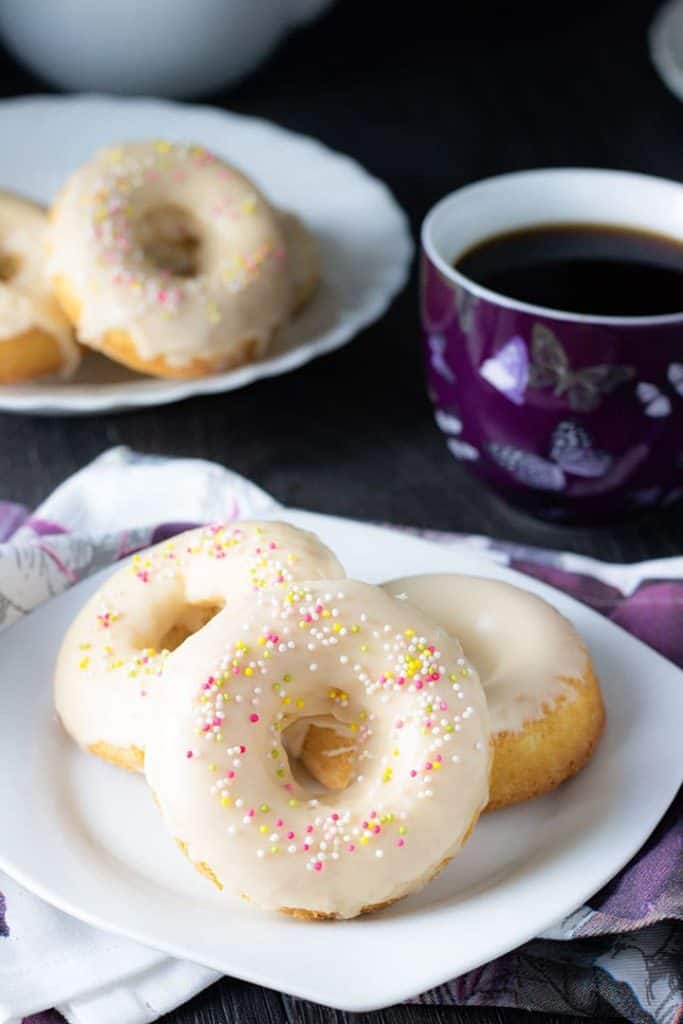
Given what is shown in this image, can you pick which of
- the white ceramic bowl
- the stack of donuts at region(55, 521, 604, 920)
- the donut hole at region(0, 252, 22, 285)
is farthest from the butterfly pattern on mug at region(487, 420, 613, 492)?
the white ceramic bowl

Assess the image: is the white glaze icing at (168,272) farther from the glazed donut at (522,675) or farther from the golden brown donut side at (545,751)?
the golden brown donut side at (545,751)

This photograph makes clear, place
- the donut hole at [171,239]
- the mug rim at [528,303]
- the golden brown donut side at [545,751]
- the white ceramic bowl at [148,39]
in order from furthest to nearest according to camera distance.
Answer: the white ceramic bowl at [148,39] < the donut hole at [171,239] < the mug rim at [528,303] < the golden brown donut side at [545,751]

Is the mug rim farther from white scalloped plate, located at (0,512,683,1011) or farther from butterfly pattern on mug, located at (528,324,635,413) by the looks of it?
white scalloped plate, located at (0,512,683,1011)

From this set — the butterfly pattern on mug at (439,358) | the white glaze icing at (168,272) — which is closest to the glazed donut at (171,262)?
the white glaze icing at (168,272)

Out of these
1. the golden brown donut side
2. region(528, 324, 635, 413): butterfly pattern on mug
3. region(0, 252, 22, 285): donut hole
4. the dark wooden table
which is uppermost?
region(528, 324, 635, 413): butterfly pattern on mug

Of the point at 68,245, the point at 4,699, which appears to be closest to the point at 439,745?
the point at 4,699

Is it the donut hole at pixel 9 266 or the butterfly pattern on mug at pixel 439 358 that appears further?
the donut hole at pixel 9 266
